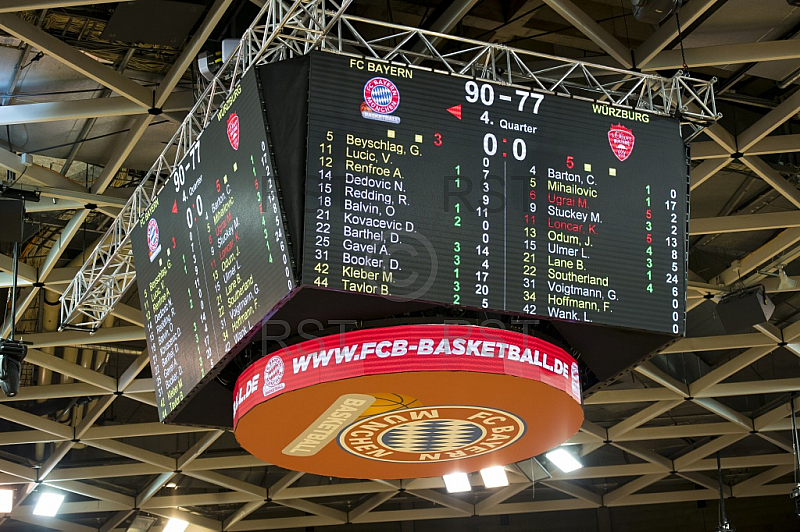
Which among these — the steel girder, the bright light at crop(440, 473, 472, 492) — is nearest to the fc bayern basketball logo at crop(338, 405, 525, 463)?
the steel girder

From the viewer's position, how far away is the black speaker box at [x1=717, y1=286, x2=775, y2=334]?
1532cm

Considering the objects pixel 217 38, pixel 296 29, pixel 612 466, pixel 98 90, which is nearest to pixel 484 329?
pixel 296 29

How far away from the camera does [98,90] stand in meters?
13.9

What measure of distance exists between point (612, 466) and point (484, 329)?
15.0 meters

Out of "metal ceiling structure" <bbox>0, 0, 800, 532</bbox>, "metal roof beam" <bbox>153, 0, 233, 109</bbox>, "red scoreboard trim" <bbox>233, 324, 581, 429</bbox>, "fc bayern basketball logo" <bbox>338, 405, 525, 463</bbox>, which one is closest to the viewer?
"red scoreboard trim" <bbox>233, 324, 581, 429</bbox>

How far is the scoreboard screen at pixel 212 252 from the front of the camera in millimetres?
9219

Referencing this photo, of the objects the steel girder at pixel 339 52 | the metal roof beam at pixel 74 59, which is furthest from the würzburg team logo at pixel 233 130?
the metal roof beam at pixel 74 59

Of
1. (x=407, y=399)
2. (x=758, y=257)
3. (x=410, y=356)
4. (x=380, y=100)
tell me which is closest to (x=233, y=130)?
(x=380, y=100)

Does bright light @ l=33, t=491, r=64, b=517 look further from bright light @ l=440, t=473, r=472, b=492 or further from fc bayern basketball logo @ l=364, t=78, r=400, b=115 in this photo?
fc bayern basketball logo @ l=364, t=78, r=400, b=115

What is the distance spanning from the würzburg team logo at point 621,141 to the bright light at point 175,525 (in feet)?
60.6

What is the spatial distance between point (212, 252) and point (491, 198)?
9.46 ft

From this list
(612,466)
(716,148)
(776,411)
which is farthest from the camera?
(612,466)

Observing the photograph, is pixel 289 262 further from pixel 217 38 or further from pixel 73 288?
pixel 73 288

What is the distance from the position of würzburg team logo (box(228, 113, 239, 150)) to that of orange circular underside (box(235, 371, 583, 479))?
2.41 meters
